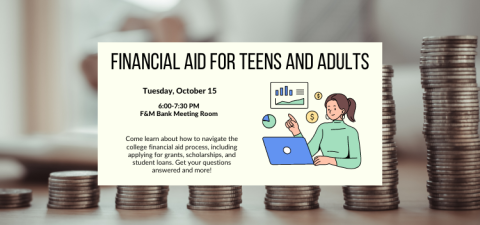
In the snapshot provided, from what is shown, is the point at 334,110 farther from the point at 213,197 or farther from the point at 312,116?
the point at 213,197

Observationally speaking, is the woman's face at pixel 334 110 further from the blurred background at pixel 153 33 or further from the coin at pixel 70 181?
the blurred background at pixel 153 33

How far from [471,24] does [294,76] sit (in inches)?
120

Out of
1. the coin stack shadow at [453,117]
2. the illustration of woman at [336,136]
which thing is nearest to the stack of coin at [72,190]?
the illustration of woman at [336,136]

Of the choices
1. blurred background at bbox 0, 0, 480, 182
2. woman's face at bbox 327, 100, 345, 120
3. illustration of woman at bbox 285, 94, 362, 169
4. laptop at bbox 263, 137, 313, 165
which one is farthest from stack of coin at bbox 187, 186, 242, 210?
blurred background at bbox 0, 0, 480, 182

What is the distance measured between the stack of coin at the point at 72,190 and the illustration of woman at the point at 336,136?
3.23 ft

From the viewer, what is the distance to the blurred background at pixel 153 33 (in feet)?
16.7

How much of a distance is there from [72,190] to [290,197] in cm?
99

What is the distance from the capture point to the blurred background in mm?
5090

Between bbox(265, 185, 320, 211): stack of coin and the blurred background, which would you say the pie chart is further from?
the blurred background

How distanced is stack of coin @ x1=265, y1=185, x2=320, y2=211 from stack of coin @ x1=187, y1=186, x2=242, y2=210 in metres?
0.17

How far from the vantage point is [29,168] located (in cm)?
421

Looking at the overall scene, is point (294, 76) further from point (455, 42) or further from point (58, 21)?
point (58, 21)

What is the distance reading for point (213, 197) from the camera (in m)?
2.53

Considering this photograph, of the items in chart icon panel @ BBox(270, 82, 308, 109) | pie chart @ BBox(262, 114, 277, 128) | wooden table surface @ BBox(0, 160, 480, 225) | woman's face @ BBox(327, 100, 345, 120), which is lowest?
wooden table surface @ BBox(0, 160, 480, 225)
